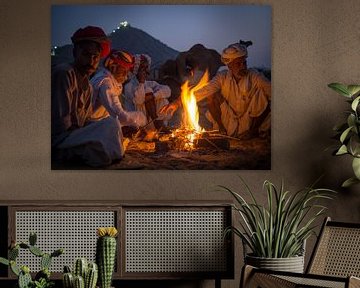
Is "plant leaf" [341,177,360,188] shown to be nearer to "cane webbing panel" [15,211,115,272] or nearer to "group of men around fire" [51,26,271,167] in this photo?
"group of men around fire" [51,26,271,167]

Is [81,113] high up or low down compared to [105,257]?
up

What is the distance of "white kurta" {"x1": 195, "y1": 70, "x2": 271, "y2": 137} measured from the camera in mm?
6512

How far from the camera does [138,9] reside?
21.4 ft

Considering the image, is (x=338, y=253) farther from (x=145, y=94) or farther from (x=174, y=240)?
(x=145, y=94)

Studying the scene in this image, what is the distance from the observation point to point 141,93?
21.4 ft

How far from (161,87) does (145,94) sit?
0.13 metres

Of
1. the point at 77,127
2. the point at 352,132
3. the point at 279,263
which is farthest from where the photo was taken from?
the point at 77,127

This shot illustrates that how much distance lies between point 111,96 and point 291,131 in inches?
52.7

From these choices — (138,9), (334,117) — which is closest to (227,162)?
(334,117)

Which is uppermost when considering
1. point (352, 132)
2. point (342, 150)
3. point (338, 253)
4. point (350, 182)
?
point (352, 132)

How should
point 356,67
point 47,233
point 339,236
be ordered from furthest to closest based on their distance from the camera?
point 356,67, point 47,233, point 339,236

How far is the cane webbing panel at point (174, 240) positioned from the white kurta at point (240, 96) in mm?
779

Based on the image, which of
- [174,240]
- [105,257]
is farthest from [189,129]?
[105,257]

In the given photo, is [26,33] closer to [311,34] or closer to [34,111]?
[34,111]
